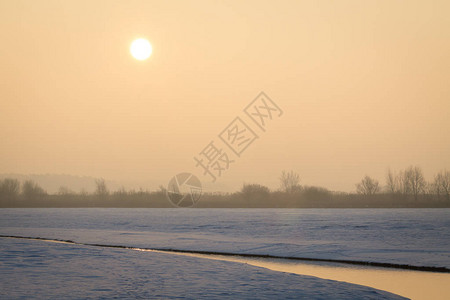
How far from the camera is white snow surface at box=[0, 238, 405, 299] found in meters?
9.98

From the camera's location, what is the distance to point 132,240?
2730 cm

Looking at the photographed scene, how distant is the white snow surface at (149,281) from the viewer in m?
9.98

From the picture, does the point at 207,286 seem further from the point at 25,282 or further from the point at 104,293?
the point at 25,282

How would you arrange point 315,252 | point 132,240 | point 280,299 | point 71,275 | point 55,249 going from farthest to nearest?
point 132,240, point 315,252, point 55,249, point 71,275, point 280,299

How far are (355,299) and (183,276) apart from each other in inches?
174

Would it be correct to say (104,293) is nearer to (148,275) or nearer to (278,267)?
(148,275)

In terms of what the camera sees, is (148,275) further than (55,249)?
No

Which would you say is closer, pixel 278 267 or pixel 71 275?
pixel 71 275

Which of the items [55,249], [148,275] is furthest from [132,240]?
[148,275]

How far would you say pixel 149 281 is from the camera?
1160 cm

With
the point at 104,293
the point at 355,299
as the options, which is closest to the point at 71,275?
the point at 104,293

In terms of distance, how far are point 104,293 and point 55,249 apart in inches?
378

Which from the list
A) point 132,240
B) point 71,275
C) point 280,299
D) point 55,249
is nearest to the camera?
point 280,299

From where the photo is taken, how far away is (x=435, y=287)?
1281 centimetres
